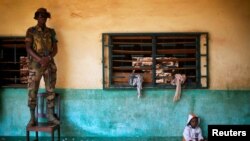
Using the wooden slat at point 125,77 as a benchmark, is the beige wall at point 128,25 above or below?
above

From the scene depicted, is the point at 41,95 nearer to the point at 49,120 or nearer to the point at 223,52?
the point at 49,120

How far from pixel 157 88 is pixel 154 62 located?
0.45 m

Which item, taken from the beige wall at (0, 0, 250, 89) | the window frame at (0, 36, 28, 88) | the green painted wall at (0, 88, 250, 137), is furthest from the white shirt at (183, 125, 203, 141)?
the window frame at (0, 36, 28, 88)

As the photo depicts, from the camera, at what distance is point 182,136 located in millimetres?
7395

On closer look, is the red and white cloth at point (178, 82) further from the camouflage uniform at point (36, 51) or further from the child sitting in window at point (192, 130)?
the camouflage uniform at point (36, 51)

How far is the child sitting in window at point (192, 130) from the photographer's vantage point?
279 inches

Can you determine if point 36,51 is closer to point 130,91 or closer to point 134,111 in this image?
point 130,91

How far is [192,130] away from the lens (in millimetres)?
7152

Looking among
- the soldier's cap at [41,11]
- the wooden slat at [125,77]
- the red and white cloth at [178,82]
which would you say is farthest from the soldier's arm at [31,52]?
the red and white cloth at [178,82]

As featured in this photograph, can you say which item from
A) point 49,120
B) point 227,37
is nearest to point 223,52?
point 227,37

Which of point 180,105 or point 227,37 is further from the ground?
point 227,37

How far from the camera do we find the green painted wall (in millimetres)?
7344

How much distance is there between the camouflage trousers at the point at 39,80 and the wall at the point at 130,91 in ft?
1.29

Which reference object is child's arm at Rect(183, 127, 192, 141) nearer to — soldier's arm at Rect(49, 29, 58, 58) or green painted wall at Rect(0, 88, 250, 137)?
green painted wall at Rect(0, 88, 250, 137)
